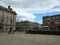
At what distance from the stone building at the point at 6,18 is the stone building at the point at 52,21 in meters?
15.5

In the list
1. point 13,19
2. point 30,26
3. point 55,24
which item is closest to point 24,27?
point 30,26

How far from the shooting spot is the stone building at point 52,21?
67562 mm

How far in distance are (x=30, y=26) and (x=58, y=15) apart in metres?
30.8

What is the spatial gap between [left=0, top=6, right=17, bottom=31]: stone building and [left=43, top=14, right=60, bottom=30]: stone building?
15.5 metres

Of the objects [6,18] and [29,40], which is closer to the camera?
[29,40]

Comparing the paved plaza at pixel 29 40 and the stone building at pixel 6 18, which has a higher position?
the stone building at pixel 6 18

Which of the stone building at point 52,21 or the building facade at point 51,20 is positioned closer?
the stone building at point 52,21

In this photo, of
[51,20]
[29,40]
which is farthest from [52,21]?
[29,40]

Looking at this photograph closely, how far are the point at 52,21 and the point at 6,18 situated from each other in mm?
21101

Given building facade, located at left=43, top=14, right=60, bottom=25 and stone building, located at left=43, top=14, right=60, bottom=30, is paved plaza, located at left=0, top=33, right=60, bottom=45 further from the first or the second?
building facade, located at left=43, top=14, right=60, bottom=25

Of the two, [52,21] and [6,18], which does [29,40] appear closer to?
[6,18]

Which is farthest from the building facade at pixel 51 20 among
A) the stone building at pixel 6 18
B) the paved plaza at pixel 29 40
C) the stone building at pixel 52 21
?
the paved plaza at pixel 29 40

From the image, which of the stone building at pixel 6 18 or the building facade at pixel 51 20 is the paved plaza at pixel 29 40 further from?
the building facade at pixel 51 20

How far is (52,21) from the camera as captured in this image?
7038 cm
